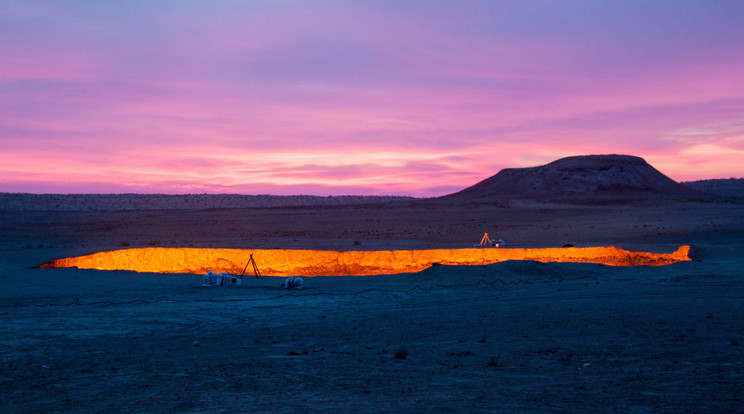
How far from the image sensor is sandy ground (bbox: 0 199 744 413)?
5.52 metres

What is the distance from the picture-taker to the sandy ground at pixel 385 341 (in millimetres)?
5516

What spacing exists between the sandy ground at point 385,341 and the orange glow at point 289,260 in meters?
2.99

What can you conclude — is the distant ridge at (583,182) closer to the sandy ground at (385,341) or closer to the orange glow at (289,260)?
the orange glow at (289,260)

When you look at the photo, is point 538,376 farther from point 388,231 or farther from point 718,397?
point 388,231

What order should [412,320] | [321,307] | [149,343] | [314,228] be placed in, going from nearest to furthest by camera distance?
[149,343]
[412,320]
[321,307]
[314,228]

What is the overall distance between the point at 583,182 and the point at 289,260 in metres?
70.7

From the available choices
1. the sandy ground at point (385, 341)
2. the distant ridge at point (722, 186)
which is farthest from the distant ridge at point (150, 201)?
the sandy ground at point (385, 341)

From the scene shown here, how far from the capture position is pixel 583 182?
85375 millimetres

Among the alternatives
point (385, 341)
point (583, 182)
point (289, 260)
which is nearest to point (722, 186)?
point (583, 182)

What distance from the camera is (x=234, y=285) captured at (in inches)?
628

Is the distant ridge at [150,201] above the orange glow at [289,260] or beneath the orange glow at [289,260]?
above

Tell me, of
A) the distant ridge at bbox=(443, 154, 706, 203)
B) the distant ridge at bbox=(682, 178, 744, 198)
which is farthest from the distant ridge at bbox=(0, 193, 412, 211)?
the distant ridge at bbox=(682, 178, 744, 198)

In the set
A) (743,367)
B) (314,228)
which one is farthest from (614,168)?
(743,367)

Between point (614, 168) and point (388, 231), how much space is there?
56423mm
